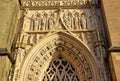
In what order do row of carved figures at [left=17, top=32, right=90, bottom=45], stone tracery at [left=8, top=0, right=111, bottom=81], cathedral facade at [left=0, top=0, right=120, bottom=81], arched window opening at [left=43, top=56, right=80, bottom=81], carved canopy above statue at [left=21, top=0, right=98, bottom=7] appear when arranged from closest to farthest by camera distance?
cathedral facade at [left=0, top=0, right=120, bottom=81] < stone tracery at [left=8, top=0, right=111, bottom=81] < arched window opening at [left=43, top=56, right=80, bottom=81] < row of carved figures at [left=17, top=32, right=90, bottom=45] < carved canopy above statue at [left=21, top=0, right=98, bottom=7]

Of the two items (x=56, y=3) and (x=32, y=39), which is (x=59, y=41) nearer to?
(x=32, y=39)

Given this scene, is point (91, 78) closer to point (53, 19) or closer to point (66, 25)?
point (66, 25)

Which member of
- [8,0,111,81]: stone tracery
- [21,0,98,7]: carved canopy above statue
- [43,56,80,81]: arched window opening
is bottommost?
[43,56,80,81]: arched window opening

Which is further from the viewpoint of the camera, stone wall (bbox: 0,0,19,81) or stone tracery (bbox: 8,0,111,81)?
stone tracery (bbox: 8,0,111,81)

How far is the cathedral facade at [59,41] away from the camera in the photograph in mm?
6457

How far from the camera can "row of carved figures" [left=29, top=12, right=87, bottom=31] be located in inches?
306

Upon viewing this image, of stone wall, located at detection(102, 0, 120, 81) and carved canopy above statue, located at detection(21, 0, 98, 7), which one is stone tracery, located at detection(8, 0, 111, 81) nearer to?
carved canopy above statue, located at detection(21, 0, 98, 7)

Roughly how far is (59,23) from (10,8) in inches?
83.6

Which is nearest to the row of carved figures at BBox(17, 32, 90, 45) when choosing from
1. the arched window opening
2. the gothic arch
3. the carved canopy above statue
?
the gothic arch

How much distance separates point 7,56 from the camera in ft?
20.5

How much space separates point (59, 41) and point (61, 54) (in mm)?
533

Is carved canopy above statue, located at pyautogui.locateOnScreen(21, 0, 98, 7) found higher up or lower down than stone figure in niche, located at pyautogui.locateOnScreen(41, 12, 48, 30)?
higher up

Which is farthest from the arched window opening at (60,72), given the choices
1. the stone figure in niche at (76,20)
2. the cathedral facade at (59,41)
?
the stone figure in niche at (76,20)

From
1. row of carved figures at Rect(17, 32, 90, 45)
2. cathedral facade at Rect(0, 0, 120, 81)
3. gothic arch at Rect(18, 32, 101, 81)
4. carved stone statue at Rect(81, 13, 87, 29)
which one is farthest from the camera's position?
carved stone statue at Rect(81, 13, 87, 29)
